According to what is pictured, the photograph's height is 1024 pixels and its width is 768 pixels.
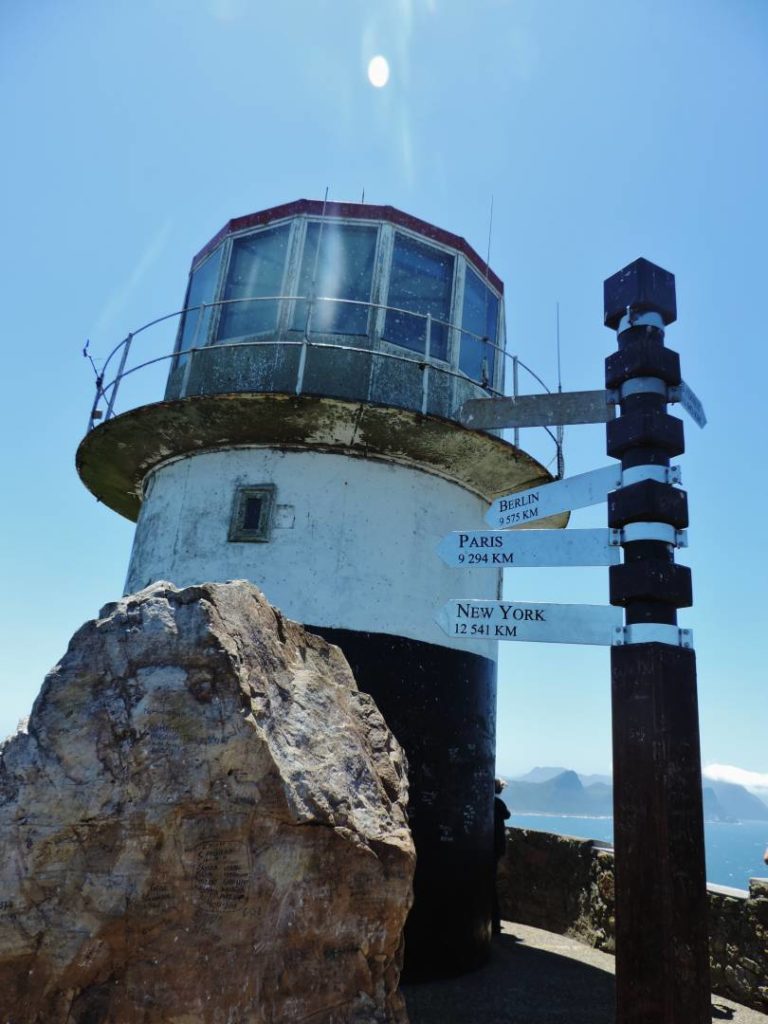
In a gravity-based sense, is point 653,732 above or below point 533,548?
below

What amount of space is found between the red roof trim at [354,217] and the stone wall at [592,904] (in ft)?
26.0

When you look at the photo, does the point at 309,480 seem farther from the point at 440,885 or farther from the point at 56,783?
the point at 56,783

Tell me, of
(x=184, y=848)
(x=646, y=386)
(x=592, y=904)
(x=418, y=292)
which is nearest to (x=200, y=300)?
(x=418, y=292)

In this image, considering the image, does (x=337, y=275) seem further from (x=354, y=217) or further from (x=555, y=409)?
(x=555, y=409)

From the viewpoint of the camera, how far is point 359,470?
9016 mm

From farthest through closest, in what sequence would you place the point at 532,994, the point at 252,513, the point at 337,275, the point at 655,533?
the point at 337,275 → the point at 252,513 → the point at 532,994 → the point at 655,533

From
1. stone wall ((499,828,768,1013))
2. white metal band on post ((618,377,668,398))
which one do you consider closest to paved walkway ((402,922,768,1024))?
stone wall ((499,828,768,1013))

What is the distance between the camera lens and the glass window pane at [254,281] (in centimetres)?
971

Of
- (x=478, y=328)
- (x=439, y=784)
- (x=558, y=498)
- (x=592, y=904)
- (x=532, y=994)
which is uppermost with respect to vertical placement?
(x=478, y=328)

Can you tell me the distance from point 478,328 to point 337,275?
203 centimetres

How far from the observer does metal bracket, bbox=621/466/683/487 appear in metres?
4.45

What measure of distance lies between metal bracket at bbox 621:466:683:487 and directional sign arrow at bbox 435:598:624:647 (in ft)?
2.46

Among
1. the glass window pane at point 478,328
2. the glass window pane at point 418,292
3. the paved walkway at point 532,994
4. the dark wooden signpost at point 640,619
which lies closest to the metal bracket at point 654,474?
the dark wooden signpost at point 640,619

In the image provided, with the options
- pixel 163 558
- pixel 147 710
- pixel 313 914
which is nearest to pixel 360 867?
pixel 313 914
